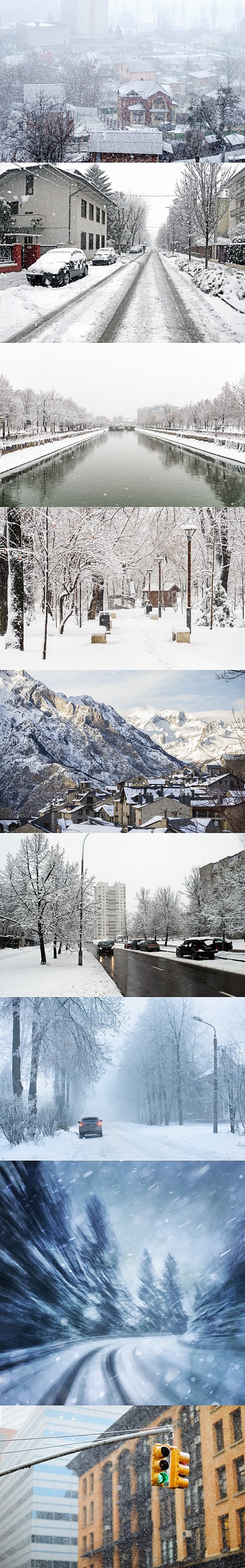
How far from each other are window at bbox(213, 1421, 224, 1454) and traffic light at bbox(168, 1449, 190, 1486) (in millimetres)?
1144

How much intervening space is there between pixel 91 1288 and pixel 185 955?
2065 mm

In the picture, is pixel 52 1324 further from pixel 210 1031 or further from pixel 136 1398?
pixel 210 1031

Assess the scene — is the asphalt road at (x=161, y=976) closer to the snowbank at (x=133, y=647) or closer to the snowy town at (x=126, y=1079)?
the snowy town at (x=126, y=1079)

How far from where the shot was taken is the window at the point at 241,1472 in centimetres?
712

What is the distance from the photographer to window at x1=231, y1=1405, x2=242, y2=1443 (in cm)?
704

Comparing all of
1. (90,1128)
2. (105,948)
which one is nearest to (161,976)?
(105,948)

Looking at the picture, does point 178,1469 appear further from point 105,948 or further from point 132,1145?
point 105,948

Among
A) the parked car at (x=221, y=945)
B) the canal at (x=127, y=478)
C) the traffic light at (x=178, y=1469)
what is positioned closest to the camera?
the traffic light at (x=178, y=1469)

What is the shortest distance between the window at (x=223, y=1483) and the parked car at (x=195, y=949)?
3.12 m

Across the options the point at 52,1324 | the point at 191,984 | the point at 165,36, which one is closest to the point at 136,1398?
the point at 52,1324

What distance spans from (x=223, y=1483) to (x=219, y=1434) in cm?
36

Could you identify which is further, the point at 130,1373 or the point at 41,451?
the point at 41,451

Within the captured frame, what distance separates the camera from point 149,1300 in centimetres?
702

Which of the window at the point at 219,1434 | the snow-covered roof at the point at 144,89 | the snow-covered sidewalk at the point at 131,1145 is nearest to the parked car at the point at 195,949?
the snow-covered sidewalk at the point at 131,1145
